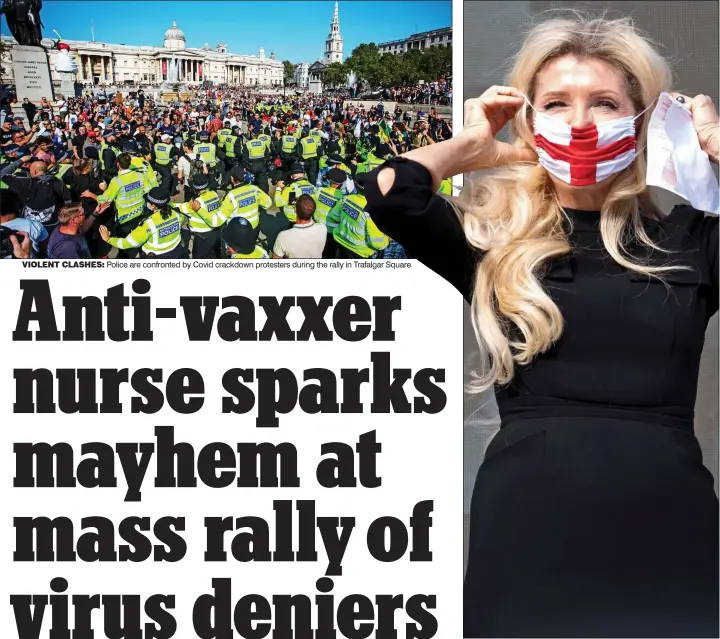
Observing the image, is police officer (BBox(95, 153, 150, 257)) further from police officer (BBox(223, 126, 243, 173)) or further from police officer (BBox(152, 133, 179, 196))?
police officer (BBox(223, 126, 243, 173))

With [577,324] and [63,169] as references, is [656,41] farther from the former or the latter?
[63,169]

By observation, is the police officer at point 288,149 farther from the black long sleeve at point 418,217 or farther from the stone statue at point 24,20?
the black long sleeve at point 418,217

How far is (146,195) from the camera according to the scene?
2846 mm

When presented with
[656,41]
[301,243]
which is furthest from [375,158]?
[656,41]

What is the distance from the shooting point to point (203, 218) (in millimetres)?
2715

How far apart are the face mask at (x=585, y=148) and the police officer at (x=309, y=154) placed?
1.16 meters

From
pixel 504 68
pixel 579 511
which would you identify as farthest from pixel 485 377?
pixel 504 68

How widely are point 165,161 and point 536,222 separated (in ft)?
5.30

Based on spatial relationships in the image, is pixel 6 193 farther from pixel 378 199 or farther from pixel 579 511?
pixel 579 511

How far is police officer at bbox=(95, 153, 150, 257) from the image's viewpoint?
2.74 m

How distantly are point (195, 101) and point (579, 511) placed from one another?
2.11 metres

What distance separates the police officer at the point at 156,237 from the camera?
2631 mm

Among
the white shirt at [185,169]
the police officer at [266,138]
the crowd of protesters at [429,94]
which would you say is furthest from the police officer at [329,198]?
the white shirt at [185,169]

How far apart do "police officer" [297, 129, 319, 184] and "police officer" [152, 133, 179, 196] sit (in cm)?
49
